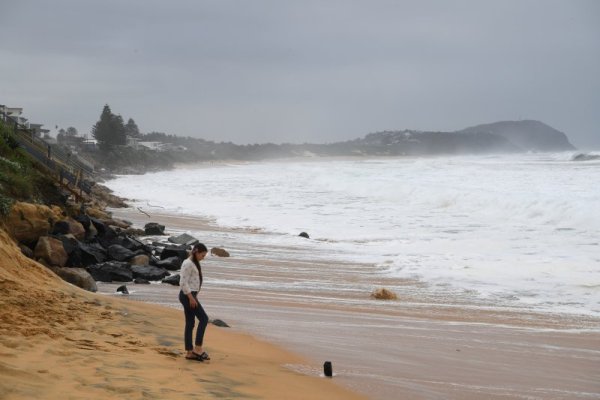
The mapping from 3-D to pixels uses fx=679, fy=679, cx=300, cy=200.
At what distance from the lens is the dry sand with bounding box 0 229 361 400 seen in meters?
5.49

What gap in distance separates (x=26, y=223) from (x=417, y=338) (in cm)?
715

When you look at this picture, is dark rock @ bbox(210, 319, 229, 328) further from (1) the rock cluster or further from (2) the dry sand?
(1) the rock cluster

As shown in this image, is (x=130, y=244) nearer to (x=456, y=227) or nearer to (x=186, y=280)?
(x=186, y=280)

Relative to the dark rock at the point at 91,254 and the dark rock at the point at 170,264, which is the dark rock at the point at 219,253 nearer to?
the dark rock at the point at 170,264

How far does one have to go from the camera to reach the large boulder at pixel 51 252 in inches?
450

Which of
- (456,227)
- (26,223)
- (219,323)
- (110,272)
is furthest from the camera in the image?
(456,227)

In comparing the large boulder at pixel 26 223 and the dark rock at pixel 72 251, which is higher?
the large boulder at pixel 26 223

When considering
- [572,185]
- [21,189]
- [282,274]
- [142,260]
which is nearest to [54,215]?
[21,189]

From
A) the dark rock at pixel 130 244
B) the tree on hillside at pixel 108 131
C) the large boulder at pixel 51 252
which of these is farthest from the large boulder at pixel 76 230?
the tree on hillside at pixel 108 131

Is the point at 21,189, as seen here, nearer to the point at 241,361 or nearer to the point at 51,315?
the point at 51,315

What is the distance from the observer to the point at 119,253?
1388 cm

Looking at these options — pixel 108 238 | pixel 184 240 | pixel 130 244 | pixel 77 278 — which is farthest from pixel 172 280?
pixel 184 240

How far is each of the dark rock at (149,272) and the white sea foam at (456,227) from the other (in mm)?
4896

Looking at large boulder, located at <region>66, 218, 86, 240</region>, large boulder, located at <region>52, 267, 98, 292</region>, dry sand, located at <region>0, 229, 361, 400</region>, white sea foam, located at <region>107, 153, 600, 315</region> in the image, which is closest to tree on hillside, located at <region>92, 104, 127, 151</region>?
white sea foam, located at <region>107, 153, 600, 315</region>
